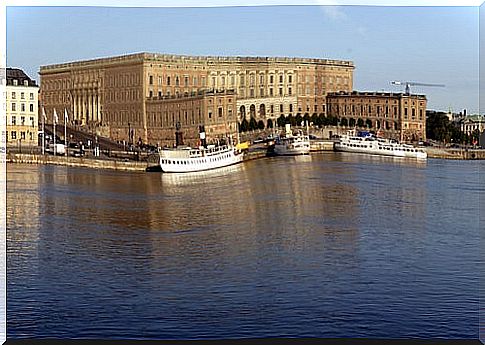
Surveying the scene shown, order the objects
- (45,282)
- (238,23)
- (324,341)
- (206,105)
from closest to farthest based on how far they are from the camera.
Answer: (324,341), (45,282), (238,23), (206,105)

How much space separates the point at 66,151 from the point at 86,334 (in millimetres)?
2833

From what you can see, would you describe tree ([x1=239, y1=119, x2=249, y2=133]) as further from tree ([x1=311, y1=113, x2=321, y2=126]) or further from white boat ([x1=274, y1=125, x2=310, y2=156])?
tree ([x1=311, y1=113, x2=321, y2=126])

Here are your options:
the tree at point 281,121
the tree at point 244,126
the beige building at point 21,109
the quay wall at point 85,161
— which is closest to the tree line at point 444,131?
the tree at point 281,121

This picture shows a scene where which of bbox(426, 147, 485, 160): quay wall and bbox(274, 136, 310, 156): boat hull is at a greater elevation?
bbox(274, 136, 310, 156): boat hull

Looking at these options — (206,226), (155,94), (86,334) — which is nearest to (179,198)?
(206,226)

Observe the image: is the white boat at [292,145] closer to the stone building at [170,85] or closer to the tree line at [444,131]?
the stone building at [170,85]

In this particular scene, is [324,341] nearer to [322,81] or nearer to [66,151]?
[322,81]

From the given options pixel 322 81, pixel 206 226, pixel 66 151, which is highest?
pixel 322 81

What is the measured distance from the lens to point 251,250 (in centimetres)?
812

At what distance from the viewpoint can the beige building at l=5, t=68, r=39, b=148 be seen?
8.95m

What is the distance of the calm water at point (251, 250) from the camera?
7.55m

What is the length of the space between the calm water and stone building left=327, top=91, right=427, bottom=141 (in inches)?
15.8

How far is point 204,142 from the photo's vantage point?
9.20 metres

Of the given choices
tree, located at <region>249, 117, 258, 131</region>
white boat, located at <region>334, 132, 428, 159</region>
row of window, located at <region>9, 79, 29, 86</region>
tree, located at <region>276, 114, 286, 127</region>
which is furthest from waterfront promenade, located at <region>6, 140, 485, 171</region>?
row of window, located at <region>9, 79, 29, 86</region>
